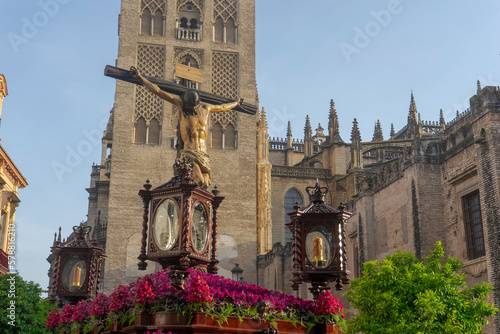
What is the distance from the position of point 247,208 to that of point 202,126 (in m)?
26.7

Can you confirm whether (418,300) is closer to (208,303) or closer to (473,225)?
(473,225)

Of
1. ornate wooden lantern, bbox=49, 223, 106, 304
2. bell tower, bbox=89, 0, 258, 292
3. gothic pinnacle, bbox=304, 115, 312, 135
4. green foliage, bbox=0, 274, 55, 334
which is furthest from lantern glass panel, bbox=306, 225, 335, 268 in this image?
gothic pinnacle, bbox=304, 115, 312, 135

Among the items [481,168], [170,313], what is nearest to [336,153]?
[481,168]

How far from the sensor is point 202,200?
7.84 meters

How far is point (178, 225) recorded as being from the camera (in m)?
7.27

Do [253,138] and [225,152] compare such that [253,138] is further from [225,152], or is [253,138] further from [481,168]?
[481,168]

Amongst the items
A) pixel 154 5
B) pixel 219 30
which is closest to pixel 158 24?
pixel 154 5

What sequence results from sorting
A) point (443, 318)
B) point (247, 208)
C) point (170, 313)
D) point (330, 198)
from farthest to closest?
point (330, 198) → point (247, 208) → point (443, 318) → point (170, 313)

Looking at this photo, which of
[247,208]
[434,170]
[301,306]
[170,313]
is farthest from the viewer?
[247,208]

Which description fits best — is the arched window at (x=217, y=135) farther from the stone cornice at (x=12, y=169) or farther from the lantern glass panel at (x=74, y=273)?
the lantern glass panel at (x=74, y=273)

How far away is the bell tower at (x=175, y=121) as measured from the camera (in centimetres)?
3512

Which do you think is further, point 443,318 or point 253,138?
point 253,138

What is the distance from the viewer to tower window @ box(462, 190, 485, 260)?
17.6m

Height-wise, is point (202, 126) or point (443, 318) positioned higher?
point (202, 126)
